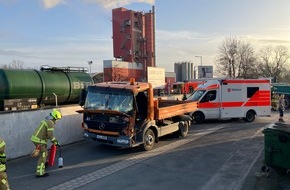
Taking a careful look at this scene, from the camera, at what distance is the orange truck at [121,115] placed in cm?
1114

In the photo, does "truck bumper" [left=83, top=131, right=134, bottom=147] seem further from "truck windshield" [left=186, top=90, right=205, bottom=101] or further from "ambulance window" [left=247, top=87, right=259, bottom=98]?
Result: "ambulance window" [left=247, top=87, right=259, bottom=98]

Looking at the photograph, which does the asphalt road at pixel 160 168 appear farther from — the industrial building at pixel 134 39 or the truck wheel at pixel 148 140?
the industrial building at pixel 134 39

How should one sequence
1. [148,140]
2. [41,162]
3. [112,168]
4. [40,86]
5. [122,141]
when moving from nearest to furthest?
[41,162] → [112,168] → [122,141] → [148,140] → [40,86]

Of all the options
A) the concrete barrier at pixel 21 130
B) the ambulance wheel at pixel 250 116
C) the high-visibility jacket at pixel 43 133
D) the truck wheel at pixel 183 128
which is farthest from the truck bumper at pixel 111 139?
the ambulance wheel at pixel 250 116

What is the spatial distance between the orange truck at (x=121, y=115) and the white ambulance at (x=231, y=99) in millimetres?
7824

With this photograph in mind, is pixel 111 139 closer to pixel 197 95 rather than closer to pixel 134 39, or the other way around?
pixel 197 95

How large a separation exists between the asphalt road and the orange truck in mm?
A: 534

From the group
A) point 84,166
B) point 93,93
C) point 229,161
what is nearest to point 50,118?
point 84,166

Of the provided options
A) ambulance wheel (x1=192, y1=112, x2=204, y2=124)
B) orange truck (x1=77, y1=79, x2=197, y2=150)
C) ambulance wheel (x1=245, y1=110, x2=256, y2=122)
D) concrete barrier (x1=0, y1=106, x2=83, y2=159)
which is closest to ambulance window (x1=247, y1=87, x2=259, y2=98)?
ambulance wheel (x1=245, y1=110, x2=256, y2=122)

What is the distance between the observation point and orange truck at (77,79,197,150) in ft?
36.6

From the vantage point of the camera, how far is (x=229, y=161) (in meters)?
10.2

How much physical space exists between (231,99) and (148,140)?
975cm

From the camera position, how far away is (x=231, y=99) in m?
20.2

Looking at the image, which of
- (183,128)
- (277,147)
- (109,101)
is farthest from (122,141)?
(277,147)
